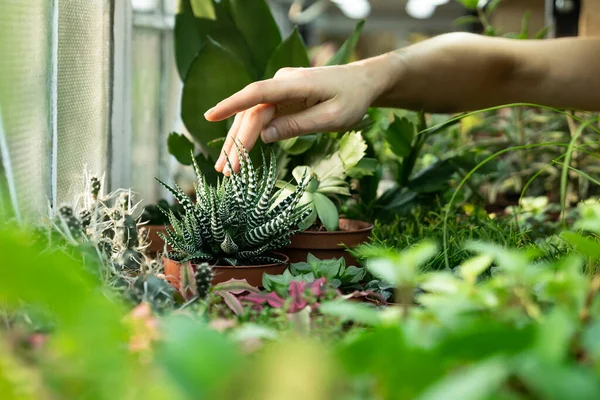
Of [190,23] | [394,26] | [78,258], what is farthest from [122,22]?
[394,26]

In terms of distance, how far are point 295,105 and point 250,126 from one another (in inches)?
5.4

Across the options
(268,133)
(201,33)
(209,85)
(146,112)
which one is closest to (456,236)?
(268,133)

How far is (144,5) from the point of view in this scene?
1.71m

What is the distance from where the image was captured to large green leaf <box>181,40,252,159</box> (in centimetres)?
121

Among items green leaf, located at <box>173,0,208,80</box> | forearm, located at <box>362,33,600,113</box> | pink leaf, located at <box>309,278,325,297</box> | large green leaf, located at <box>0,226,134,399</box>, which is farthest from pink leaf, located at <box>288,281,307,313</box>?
green leaf, located at <box>173,0,208,80</box>

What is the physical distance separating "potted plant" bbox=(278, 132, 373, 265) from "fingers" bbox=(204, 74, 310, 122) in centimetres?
10

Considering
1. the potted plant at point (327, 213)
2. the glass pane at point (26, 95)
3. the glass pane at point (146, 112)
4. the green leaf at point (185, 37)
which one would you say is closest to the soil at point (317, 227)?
the potted plant at point (327, 213)

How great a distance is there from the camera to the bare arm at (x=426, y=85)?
0.98 m

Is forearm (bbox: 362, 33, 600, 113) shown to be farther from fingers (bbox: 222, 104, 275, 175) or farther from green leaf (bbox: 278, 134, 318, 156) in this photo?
fingers (bbox: 222, 104, 275, 175)

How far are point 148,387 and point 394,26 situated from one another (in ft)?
25.4

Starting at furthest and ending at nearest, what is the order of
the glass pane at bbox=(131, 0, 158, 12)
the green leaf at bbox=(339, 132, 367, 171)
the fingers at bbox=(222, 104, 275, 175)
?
the glass pane at bbox=(131, 0, 158, 12), the green leaf at bbox=(339, 132, 367, 171), the fingers at bbox=(222, 104, 275, 175)

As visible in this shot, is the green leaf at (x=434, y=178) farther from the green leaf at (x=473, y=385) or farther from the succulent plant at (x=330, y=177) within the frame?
the green leaf at (x=473, y=385)

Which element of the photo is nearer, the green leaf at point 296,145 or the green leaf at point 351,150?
the green leaf at point 351,150

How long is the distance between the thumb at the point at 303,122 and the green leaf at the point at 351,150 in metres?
Answer: 0.06
